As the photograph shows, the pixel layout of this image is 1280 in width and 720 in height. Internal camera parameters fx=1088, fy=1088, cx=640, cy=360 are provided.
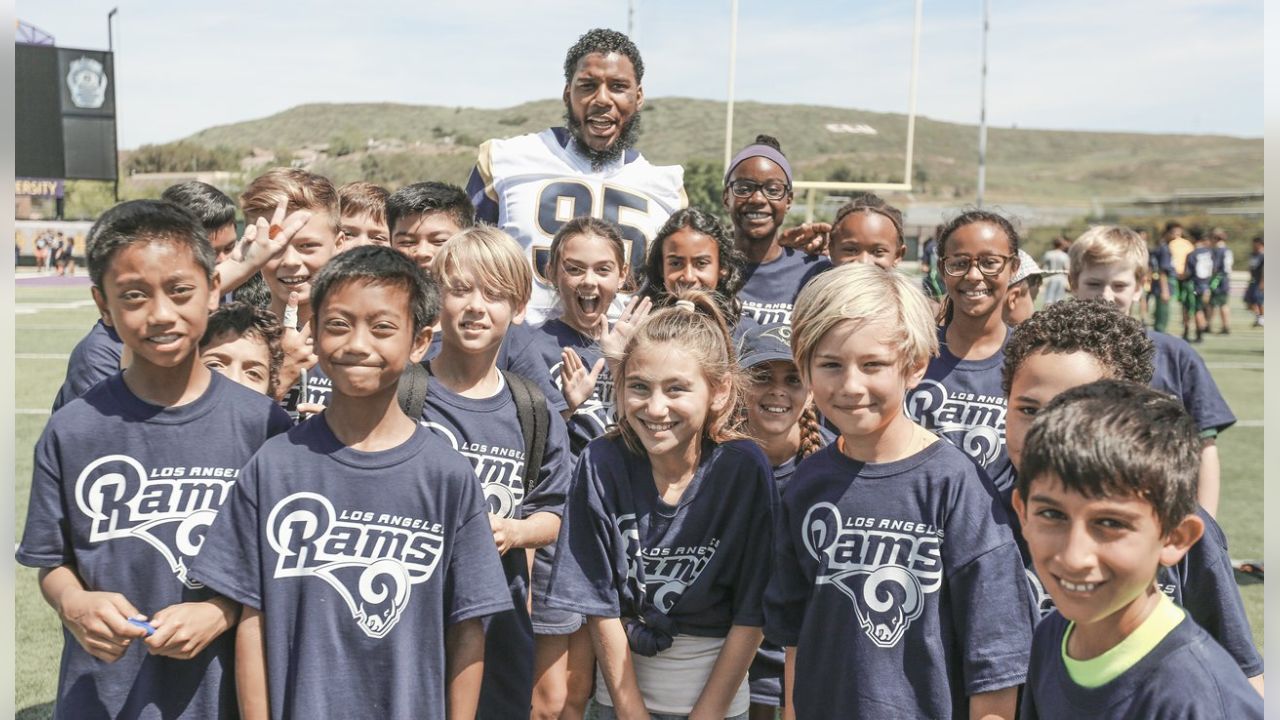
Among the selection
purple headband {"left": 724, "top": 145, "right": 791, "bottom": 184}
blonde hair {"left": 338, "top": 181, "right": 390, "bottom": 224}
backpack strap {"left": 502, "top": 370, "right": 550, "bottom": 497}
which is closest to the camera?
backpack strap {"left": 502, "top": 370, "right": 550, "bottom": 497}

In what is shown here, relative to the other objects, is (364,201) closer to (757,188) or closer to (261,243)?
(261,243)

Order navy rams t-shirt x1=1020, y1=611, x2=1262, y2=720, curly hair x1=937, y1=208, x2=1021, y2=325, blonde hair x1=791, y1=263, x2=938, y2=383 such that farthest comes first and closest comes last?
A: curly hair x1=937, y1=208, x2=1021, y2=325
blonde hair x1=791, y1=263, x2=938, y2=383
navy rams t-shirt x1=1020, y1=611, x2=1262, y2=720

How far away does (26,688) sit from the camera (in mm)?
4145

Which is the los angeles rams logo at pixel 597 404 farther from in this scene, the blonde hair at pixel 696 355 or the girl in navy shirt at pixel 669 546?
the girl in navy shirt at pixel 669 546

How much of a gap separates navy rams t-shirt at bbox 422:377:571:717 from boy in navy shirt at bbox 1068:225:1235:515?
1.98 m

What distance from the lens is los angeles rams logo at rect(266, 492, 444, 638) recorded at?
7.61ft

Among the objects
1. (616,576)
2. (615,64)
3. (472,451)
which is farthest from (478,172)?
(616,576)

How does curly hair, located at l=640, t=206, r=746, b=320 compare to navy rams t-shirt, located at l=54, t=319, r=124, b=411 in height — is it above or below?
above

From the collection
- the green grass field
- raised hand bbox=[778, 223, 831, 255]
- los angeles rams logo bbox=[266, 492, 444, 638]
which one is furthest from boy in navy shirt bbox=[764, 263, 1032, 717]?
the green grass field

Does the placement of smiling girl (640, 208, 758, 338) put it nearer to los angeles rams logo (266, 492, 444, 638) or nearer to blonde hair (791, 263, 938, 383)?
blonde hair (791, 263, 938, 383)

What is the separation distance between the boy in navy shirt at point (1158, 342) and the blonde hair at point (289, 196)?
2.73 meters

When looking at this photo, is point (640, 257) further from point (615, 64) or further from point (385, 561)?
point (385, 561)

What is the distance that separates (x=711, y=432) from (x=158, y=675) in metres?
1.42

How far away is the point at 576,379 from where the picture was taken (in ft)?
11.1
